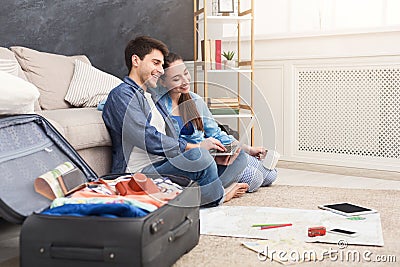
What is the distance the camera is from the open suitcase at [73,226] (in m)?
1.66

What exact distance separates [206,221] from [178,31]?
2.49 metres

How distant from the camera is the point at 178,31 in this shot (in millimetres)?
4695

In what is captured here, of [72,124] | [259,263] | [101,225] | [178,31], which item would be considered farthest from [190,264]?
[178,31]

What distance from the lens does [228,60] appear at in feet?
14.8

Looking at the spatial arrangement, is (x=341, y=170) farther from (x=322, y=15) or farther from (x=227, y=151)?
(x=227, y=151)

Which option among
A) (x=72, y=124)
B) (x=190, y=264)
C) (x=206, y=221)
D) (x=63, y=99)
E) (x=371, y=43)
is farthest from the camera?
(x=371, y=43)

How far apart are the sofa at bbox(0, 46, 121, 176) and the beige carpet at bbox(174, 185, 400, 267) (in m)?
0.70

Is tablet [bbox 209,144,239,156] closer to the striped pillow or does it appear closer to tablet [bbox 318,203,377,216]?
tablet [bbox 318,203,377,216]

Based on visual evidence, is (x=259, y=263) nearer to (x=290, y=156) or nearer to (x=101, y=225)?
(x=101, y=225)

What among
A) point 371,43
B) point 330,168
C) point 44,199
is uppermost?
point 371,43

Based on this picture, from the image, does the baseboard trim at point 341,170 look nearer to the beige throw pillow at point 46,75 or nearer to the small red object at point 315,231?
the small red object at point 315,231

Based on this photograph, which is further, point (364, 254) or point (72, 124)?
point (72, 124)

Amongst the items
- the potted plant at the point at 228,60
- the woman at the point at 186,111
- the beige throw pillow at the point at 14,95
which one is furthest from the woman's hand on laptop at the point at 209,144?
the potted plant at the point at 228,60

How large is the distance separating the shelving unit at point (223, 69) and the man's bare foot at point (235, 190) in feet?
3.87
